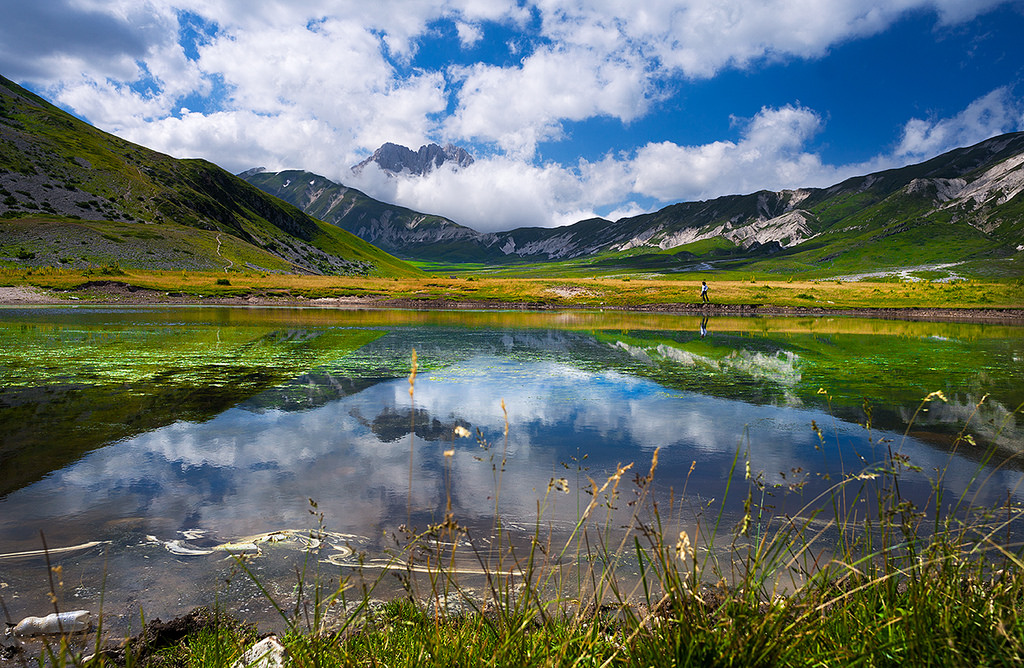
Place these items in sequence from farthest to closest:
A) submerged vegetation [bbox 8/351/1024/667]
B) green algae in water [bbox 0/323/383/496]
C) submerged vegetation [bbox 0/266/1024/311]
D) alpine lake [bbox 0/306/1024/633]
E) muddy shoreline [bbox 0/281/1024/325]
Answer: submerged vegetation [bbox 0/266/1024/311] < muddy shoreline [bbox 0/281/1024/325] < green algae in water [bbox 0/323/383/496] < alpine lake [bbox 0/306/1024/633] < submerged vegetation [bbox 8/351/1024/667]

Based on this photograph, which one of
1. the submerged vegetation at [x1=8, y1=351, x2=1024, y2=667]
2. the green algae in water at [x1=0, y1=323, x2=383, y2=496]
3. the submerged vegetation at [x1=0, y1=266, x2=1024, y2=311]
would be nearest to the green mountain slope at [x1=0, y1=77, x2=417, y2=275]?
the submerged vegetation at [x1=0, y1=266, x2=1024, y2=311]

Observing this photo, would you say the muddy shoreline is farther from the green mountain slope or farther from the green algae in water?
the green algae in water

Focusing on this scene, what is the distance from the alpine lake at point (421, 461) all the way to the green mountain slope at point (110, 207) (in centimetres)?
8777

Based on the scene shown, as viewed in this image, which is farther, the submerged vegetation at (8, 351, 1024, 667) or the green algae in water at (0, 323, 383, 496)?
the green algae in water at (0, 323, 383, 496)

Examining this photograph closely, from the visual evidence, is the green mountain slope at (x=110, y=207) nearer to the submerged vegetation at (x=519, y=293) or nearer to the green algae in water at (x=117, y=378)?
the submerged vegetation at (x=519, y=293)

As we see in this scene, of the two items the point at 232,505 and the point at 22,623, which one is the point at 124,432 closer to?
the point at 232,505

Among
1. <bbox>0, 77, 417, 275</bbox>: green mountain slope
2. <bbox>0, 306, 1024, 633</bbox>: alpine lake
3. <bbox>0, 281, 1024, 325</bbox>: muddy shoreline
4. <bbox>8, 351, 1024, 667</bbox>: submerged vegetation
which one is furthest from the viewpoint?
<bbox>0, 77, 417, 275</bbox>: green mountain slope

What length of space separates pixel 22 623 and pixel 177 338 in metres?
29.5

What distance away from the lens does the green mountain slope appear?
304 ft

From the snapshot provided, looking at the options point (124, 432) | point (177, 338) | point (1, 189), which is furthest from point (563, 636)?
point (1, 189)

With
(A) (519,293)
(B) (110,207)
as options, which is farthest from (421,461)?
(B) (110,207)

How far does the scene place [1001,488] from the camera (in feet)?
29.2

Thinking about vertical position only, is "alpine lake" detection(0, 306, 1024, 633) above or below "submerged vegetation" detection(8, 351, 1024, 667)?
below

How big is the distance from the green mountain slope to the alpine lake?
87774mm
